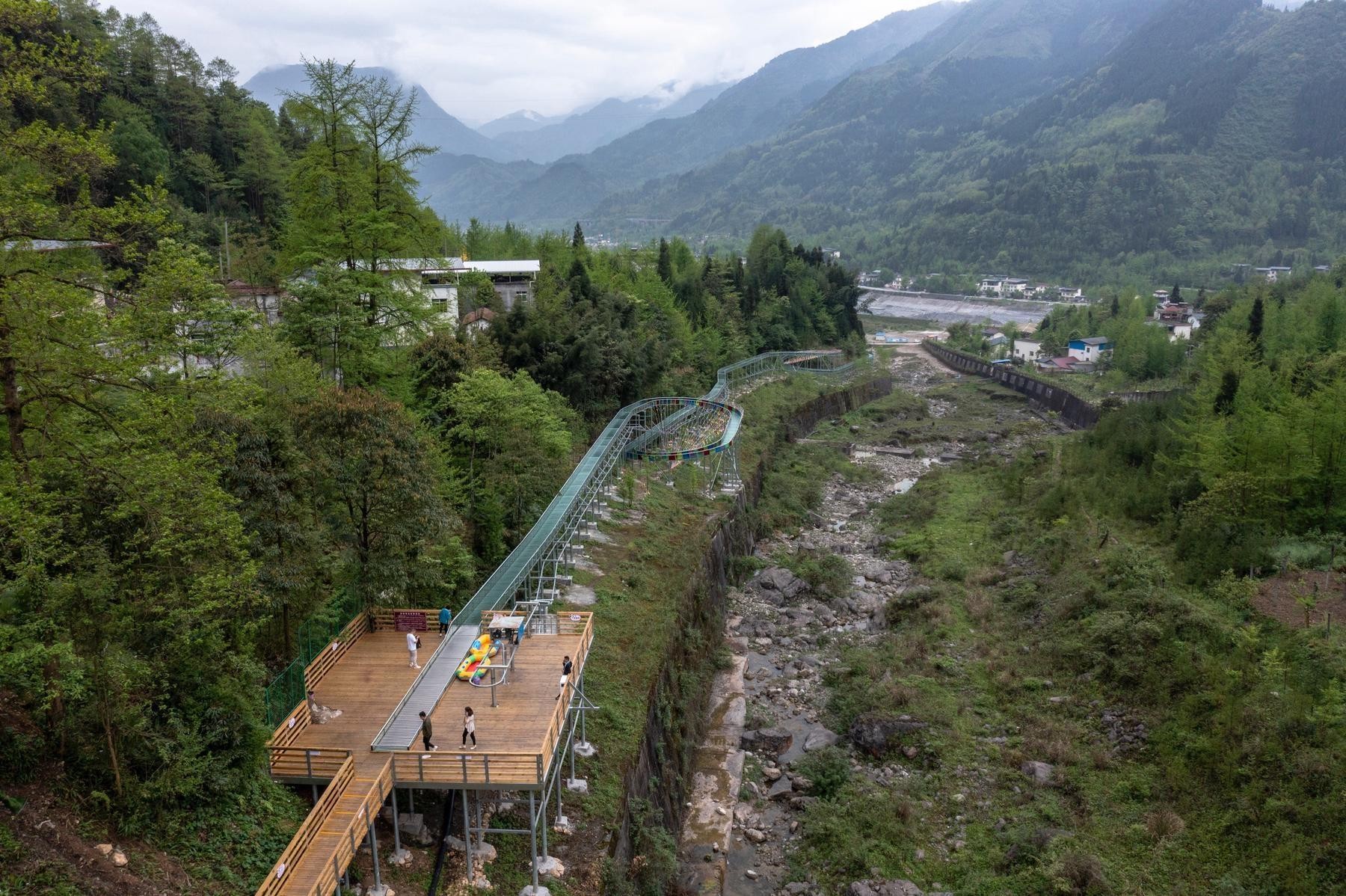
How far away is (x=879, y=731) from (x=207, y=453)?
64.8ft

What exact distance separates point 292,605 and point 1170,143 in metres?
229

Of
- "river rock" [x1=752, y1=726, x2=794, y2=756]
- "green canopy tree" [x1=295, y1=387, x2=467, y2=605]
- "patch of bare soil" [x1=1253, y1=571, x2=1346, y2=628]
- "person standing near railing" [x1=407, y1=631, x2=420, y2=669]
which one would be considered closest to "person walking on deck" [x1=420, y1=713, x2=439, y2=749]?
"person standing near railing" [x1=407, y1=631, x2=420, y2=669]

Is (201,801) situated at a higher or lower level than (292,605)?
lower

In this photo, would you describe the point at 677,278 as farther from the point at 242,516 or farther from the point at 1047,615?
the point at 242,516

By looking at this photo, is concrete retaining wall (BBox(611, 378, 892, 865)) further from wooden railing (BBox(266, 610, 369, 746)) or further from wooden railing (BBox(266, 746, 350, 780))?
wooden railing (BBox(266, 610, 369, 746))

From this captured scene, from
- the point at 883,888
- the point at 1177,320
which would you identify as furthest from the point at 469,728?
the point at 1177,320

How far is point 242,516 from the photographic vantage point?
16.5 metres

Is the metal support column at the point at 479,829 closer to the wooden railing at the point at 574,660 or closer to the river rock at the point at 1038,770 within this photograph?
the wooden railing at the point at 574,660

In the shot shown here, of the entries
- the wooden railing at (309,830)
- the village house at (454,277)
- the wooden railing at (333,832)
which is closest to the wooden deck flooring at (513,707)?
the wooden railing at (333,832)

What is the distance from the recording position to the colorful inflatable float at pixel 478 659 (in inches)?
742

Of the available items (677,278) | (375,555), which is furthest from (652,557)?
(677,278)

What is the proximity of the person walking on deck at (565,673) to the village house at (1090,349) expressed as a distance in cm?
9484

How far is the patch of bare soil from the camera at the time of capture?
2444 cm

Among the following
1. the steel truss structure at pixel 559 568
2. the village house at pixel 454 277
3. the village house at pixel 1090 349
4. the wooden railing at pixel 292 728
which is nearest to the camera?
the wooden railing at pixel 292 728
